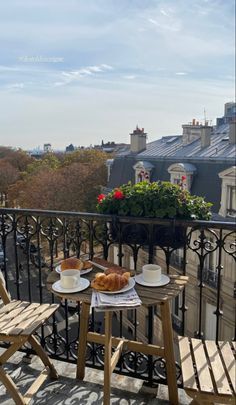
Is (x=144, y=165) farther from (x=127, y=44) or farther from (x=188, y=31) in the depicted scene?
(x=188, y=31)

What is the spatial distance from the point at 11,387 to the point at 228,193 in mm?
10138

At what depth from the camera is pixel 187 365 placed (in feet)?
5.55

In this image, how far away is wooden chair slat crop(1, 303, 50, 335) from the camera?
204 centimetres

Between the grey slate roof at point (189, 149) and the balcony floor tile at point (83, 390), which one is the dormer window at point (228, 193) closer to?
the grey slate roof at point (189, 149)

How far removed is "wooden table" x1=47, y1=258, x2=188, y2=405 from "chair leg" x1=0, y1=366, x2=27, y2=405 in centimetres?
47

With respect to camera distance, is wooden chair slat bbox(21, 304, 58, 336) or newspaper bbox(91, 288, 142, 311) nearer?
newspaper bbox(91, 288, 142, 311)

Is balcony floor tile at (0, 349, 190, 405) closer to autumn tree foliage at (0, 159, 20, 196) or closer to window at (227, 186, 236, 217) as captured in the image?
window at (227, 186, 236, 217)

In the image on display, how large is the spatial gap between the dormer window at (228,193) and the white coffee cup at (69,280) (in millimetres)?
9616

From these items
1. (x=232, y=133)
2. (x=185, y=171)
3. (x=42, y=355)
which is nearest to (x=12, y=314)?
(x=42, y=355)

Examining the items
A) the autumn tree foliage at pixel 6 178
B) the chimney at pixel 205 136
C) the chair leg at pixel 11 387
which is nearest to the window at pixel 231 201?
the chimney at pixel 205 136

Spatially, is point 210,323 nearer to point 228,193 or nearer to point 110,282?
point 228,193

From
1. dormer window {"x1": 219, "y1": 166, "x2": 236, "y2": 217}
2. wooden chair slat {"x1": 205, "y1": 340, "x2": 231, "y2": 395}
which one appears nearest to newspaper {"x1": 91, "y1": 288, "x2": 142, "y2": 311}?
wooden chair slat {"x1": 205, "y1": 340, "x2": 231, "y2": 395}

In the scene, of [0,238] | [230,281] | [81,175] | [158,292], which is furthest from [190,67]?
[81,175]

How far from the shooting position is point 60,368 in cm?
263
